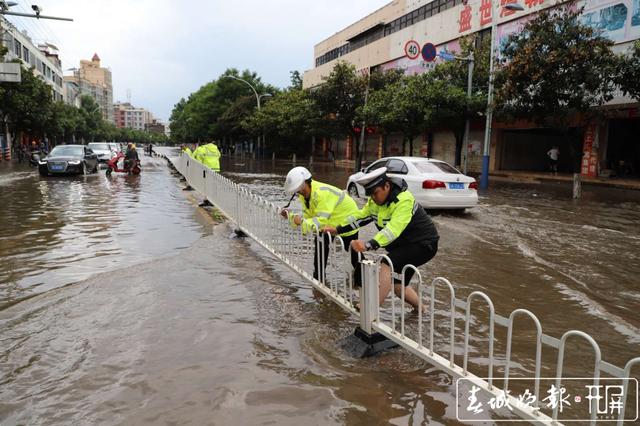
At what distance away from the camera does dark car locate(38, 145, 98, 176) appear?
19.5 metres

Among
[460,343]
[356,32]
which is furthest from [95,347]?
[356,32]

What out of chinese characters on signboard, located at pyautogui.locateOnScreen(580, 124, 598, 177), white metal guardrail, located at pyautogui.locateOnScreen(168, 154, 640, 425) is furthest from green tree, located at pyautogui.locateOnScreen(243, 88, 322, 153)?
white metal guardrail, located at pyautogui.locateOnScreen(168, 154, 640, 425)

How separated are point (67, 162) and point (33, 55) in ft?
160

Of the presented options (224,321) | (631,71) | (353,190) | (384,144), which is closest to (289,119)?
(384,144)

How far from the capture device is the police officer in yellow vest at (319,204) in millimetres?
4652

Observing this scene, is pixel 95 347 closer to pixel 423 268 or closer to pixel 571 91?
pixel 423 268

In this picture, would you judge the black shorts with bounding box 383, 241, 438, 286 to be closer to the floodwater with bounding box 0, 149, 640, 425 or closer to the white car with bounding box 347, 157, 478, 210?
the floodwater with bounding box 0, 149, 640, 425

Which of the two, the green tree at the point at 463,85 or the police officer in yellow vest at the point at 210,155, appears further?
the green tree at the point at 463,85

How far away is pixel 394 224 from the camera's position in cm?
389

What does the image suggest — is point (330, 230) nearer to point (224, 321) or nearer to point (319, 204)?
point (319, 204)

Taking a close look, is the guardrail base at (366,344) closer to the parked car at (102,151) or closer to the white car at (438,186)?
the white car at (438,186)

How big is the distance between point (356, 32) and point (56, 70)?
54.8 meters

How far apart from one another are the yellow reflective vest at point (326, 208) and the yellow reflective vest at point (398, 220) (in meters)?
0.26

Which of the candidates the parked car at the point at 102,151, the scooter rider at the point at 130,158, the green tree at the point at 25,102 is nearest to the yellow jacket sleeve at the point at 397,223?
the scooter rider at the point at 130,158
